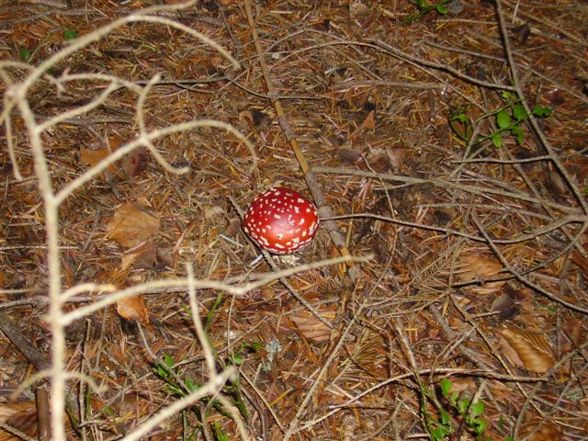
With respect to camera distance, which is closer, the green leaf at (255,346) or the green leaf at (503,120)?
the green leaf at (255,346)

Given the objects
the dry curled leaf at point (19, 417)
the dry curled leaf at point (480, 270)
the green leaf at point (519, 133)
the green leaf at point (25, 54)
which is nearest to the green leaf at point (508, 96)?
the green leaf at point (519, 133)

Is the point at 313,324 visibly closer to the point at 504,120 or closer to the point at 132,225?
the point at 132,225

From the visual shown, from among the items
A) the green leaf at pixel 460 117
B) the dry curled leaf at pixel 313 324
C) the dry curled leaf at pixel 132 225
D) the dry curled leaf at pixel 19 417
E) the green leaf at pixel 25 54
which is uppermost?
the green leaf at pixel 25 54

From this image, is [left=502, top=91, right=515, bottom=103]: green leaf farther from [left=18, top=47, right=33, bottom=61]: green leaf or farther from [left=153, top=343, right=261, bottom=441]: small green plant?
[left=18, top=47, right=33, bottom=61]: green leaf

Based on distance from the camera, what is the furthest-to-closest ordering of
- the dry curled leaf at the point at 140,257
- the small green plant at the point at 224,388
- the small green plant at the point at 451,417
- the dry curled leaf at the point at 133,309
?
the dry curled leaf at the point at 140,257, the dry curled leaf at the point at 133,309, the small green plant at the point at 224,388, the small green plant at the point at 451,417

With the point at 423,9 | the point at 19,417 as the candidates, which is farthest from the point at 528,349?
the point at 19,417

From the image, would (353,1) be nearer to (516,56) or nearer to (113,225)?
(516,56)

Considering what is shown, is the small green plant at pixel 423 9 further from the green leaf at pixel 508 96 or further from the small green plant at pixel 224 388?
the small green plant at pixel 224 388
